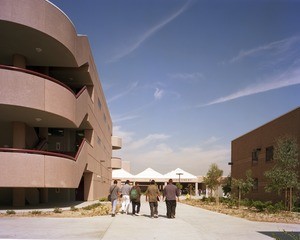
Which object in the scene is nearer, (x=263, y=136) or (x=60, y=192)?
(x=60, y=192)

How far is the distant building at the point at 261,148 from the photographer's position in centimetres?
3316

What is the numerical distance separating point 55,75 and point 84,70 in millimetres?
2276

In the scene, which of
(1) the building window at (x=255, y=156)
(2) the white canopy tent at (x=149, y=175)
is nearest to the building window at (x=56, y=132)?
(1) the building window at (x=255, y=156)

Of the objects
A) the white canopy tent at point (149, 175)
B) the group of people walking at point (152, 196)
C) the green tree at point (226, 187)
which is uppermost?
the group of people walking at point (152, 196)

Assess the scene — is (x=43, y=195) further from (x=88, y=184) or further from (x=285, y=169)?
(x=285, y=169)

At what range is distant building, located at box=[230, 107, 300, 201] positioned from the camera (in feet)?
109

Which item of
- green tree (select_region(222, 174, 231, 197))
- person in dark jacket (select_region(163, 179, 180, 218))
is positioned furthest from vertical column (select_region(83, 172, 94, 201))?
green tree (select_region(222, 174, 231, 197))

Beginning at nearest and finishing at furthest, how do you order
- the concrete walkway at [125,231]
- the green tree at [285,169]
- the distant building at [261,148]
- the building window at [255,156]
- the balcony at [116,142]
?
1. the concrete walkway at [125,231]
2. the green tree at [285,169]
3. the distant building at [261,148]
4. the building window at [255,156]
5. the balcony at [116,142]

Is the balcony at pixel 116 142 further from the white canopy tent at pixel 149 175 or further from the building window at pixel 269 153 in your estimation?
the building window at pixel 269 153

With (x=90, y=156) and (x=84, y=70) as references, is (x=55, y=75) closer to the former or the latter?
(x=84, y=70)

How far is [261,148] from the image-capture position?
4134cm

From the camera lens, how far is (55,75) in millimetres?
30547

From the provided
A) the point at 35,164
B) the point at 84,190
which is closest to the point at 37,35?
the point at 35,164

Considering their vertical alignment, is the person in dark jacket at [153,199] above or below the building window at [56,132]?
below
